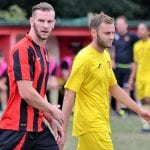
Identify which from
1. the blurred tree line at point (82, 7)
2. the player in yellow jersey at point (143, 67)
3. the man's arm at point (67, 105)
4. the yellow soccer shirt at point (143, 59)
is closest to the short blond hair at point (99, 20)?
the man's arm at point (67, 105)

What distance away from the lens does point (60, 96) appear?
1789 centimetres

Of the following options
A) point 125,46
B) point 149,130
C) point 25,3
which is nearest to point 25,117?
point 149,130

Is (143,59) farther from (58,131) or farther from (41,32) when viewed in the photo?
(41,32)

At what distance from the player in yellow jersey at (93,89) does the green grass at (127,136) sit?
3.75 metres

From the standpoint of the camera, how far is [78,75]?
7.92 meters

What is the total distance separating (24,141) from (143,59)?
847 centimetres

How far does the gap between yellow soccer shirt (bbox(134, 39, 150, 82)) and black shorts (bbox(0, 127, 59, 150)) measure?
8.08 m

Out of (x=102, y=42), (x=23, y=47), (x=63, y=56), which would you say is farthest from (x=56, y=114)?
(x=63, y=56)

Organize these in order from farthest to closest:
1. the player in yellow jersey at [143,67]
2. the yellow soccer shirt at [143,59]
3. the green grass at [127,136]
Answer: the yellow soccer shirt at [143,59] → the player in yellow jersey at [143,67] → the green grass at [127,136]

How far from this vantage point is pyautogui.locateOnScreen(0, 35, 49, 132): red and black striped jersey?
690cm

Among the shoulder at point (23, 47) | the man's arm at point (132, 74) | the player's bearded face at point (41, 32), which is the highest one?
the player's bearded face at point (41, 32)

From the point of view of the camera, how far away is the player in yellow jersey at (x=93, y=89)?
26.0 ft

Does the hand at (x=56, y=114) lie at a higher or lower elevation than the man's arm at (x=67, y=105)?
higher

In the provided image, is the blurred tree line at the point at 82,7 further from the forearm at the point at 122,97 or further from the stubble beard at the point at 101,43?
the stubble beard at the point at 101,43
